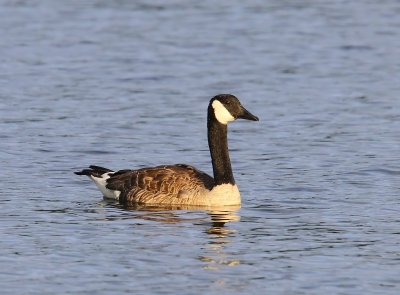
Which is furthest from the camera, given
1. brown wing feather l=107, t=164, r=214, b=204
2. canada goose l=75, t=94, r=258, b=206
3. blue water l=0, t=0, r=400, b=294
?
brown wing feather l=107, t=164, r=214, b=204

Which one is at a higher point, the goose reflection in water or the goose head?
the goose head

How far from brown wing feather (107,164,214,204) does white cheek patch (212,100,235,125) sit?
0.92m

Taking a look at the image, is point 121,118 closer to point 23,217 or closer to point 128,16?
point 23,217

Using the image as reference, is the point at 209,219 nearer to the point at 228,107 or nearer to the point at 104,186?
the point at 228,107

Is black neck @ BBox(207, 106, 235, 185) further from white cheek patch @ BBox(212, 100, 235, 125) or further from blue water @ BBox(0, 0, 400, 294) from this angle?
blue water @ BBox(0, 0, 400, 294)

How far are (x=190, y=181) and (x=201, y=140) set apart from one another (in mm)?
5310

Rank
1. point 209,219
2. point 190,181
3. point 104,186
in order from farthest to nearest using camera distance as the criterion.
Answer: point 104,186 → point 190,181 → point 209,219

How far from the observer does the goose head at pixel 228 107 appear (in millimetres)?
20281

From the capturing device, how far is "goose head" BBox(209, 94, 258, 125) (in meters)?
20.3

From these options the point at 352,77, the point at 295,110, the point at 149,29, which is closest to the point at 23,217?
the point at 295,110

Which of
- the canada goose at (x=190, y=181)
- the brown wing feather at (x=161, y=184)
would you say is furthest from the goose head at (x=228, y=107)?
the brown wing feather at (x=161, y=184)

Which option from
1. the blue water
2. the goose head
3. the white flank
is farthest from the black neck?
the white flank

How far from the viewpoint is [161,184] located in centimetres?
2030

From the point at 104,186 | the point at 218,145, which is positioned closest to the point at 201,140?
the point at 218,145
